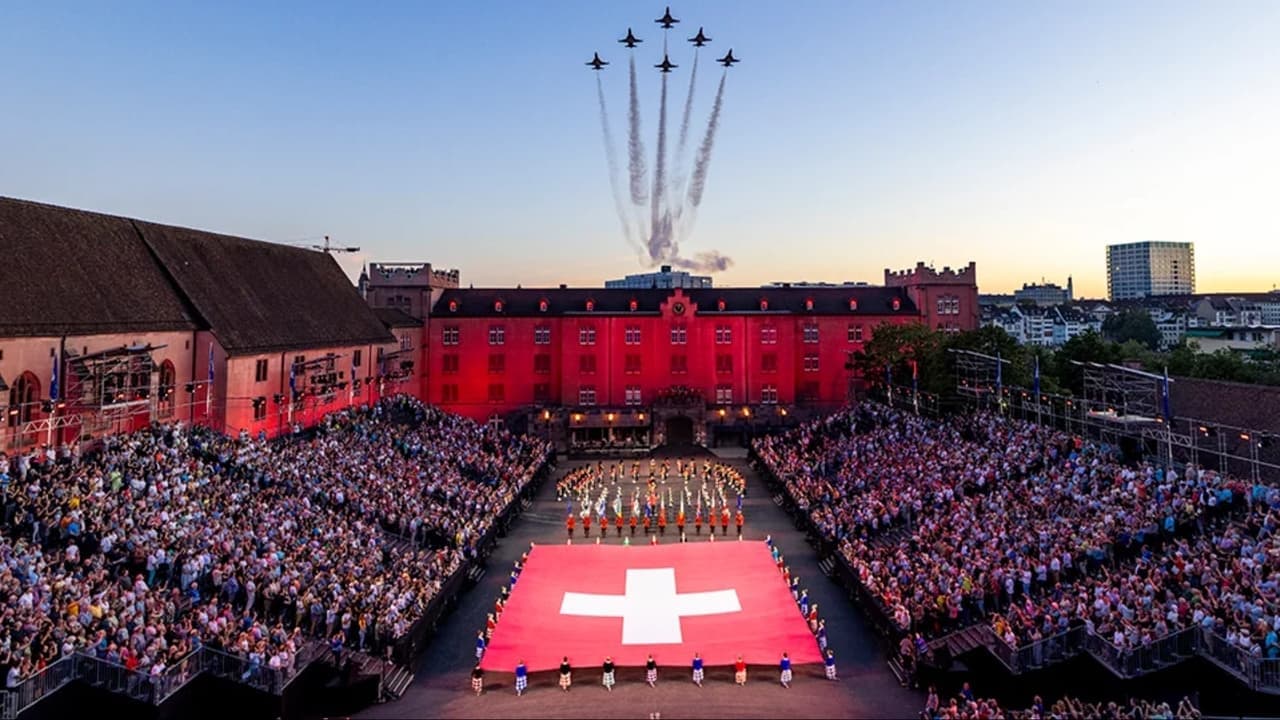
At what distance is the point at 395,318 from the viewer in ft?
239

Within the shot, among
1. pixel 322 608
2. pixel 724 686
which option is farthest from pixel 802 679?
pixel 322 608

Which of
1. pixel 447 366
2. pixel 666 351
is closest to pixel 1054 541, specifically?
pixel 666 351

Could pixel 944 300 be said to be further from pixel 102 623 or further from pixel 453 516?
pixel 102 623

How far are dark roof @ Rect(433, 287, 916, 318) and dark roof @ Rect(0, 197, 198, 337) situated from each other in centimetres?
3701

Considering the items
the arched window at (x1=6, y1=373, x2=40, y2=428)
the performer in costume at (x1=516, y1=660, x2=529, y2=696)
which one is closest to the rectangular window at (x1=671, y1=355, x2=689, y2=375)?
the arched window at (x1=6, y1=373, x2=40, y2=428)

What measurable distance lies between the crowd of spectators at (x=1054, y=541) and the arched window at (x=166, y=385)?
32820 mm

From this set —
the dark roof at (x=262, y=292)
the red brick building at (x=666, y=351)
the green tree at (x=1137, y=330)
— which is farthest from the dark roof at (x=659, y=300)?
the green tree at (x=1137, y=330)

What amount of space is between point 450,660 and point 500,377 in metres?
51.6

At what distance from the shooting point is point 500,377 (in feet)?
253

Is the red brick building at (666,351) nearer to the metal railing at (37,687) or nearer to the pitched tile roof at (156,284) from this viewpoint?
the pitched tile roof at (156,284)

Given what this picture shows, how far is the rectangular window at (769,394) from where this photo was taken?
76.2m

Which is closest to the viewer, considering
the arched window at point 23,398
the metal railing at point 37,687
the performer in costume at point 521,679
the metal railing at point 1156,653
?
the metal railing at point 37,687

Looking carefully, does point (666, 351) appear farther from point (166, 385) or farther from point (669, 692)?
point (669, 692)

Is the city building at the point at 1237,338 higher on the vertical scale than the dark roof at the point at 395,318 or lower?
lower
